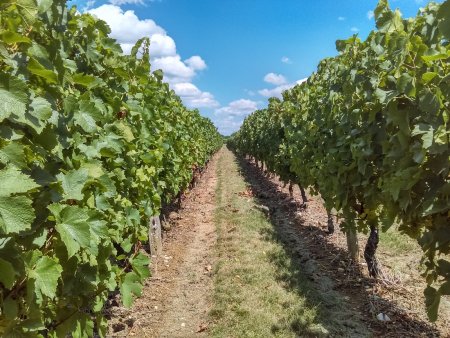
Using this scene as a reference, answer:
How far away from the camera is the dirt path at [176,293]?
5562mm

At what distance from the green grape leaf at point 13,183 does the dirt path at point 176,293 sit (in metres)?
4.38

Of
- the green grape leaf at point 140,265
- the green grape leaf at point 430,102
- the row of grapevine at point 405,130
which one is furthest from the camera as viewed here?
the green grape leaf at point 140,265

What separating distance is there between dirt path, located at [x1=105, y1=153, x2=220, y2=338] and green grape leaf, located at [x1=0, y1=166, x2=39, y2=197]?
14.4 feet

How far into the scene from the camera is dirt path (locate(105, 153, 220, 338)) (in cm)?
556

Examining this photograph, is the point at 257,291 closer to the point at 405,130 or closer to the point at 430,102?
the point at 405,130

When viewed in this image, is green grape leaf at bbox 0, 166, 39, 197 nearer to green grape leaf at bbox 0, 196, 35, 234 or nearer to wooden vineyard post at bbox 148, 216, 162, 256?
green grape leaf at bbox 0, 196, 35, 234

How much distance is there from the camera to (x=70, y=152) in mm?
2697

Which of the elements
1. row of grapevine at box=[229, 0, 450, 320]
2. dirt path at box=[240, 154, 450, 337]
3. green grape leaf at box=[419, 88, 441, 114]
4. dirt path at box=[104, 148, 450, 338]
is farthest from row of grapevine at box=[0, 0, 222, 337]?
dirt path at box=[240, 154, 450, 337]

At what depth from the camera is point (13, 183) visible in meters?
1.46

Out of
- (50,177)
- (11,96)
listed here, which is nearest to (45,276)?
(50,177)

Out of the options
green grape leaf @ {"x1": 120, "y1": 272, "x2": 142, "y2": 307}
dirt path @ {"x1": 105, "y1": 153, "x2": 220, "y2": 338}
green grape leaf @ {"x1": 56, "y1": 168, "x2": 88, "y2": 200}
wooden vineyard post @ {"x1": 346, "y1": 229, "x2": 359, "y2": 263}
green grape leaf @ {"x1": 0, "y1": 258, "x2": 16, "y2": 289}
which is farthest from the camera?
wooden vineyard post @ {"x1": 346, "y1": 229, "x2": 359, "y2": 263}

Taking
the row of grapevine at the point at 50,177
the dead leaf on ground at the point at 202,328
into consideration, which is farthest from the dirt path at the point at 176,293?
the row of grapevine at the point at 50,177

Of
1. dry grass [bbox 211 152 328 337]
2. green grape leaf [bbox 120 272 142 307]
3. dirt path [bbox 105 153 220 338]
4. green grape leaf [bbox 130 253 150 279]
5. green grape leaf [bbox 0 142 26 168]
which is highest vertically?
green grape leaf [bbox 0 142 26 168]

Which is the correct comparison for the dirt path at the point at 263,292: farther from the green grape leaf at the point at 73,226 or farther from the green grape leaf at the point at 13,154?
the green grape leaf at the point at 13,154
